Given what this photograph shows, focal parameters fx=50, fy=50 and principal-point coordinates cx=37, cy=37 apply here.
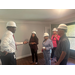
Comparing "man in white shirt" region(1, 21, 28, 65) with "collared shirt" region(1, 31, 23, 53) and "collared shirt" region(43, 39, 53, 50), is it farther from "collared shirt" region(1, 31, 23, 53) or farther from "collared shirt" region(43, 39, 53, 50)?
"collared shirt" region(43, 39, 53, 50)

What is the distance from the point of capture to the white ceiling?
2.23 ft

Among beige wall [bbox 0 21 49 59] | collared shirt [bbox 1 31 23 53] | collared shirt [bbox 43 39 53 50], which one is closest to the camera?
collared shirt [bbox 1 31 23 53]

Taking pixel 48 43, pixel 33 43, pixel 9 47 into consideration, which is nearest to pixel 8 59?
pixel 9 47

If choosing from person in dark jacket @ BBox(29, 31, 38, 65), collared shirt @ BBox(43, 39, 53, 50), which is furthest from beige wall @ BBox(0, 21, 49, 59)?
collared shirt @ BBox(43, 39, 53, 50)

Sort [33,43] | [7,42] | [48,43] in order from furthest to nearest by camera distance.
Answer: [48,43] → [33,43] → [7,42]

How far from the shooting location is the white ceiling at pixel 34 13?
0.68 meters

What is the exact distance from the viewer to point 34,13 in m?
0.73

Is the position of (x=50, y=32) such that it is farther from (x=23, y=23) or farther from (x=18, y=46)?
(x=18, y=46)

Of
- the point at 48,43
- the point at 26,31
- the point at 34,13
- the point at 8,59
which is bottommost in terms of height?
the point at 8,59

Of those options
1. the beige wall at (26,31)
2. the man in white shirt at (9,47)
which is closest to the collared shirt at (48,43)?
the beige wall at (26,31)

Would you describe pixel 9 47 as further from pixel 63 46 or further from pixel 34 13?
pixel 63 46

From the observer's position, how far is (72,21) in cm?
67
